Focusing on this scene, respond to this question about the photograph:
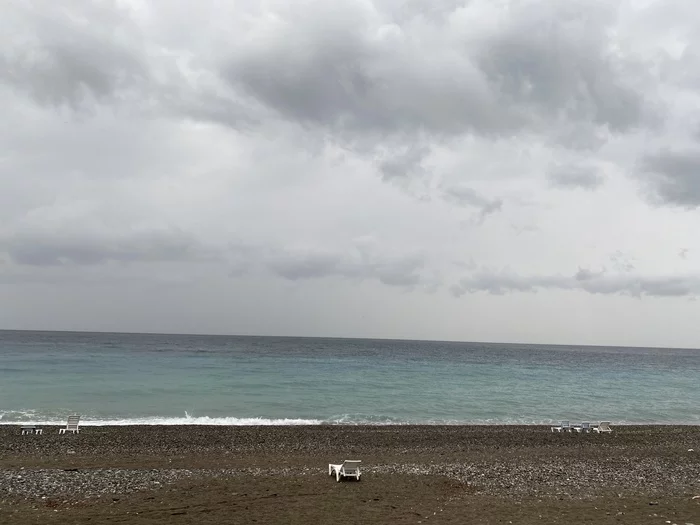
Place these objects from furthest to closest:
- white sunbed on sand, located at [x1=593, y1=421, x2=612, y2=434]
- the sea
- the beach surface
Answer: the sea < white sunbed on sand, located at [x1=593, y1=421, x2=612, y2=434] < the beach surface

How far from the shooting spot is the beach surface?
10.9m

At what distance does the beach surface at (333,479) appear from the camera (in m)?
10.9

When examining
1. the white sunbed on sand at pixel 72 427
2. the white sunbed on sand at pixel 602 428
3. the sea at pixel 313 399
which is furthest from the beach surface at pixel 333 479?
the sea at pixel 313 399

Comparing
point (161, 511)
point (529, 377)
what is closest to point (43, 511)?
point (161, 511)

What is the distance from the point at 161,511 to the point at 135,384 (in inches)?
1351

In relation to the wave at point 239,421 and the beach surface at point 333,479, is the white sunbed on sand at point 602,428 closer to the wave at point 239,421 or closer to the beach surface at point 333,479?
the beach surface at point 333,479

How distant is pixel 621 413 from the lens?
34094 mm

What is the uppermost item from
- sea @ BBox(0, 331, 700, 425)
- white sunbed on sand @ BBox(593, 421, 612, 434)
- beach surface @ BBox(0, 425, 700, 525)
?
beach surface @ BBox(0, 425, 700, 525)

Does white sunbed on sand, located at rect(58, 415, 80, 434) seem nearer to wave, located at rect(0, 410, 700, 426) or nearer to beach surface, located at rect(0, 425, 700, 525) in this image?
beach surface, located at rect(0, 425, 700, 525)

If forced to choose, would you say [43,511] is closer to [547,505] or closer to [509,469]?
[547,505]

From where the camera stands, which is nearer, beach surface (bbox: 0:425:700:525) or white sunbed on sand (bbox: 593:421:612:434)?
beach surface (bbox: 0:425:700:525)

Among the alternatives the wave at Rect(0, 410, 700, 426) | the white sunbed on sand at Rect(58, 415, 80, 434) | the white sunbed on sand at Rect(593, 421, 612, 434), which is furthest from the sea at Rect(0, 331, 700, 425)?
the white sunbed on sand at Rect(593, 421, 612, 434)

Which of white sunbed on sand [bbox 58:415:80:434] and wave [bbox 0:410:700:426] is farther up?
white sunbed on sand [bbox 58:415:80:434]

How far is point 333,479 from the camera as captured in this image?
13.9 metres
